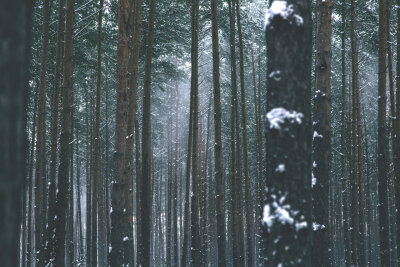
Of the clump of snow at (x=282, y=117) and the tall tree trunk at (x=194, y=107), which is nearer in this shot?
the clump of snow at (x=282, y=117)

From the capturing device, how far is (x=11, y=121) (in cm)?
106


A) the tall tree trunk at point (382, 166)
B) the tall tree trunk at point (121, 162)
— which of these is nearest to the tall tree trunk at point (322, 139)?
the tall tree trunk at point (121, 162)

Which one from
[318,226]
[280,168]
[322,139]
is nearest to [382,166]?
[322,139]

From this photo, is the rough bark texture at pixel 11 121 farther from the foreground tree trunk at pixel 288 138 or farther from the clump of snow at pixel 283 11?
the clump of snow at pixel 283 11

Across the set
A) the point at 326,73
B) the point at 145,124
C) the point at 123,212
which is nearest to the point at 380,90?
the point at 326,73

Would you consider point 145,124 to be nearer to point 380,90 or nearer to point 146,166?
Answer: point 146,166

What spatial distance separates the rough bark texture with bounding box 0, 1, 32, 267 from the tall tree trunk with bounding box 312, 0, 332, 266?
5.51 metres

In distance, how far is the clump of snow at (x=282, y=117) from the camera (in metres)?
3.37

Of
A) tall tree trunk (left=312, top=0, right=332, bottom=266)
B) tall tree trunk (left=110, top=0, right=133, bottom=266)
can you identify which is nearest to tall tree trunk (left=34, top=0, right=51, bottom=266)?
tall tree trunk (left=110, top=0, right=133, bottom=266)

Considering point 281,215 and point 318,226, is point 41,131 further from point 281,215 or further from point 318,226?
point 281,215

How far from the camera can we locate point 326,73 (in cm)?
659

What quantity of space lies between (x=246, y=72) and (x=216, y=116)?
805 inches

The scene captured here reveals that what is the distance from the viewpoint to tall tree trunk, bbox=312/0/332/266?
610 cm

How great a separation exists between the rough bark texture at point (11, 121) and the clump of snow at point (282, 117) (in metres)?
2.55
